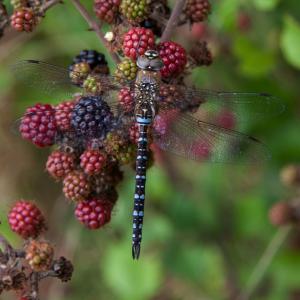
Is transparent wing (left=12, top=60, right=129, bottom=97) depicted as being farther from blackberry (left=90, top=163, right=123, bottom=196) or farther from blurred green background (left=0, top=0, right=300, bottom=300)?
blurred green background (left=0, top=0, right=300, bottom=300)

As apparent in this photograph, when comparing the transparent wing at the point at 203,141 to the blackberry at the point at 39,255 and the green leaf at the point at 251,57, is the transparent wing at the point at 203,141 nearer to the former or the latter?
the blackberry at the point at 39,255

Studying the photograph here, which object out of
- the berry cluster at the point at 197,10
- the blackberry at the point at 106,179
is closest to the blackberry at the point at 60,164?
the blackberry at the point at 106,179

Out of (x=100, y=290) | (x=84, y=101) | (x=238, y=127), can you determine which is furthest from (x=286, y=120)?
(x=84, y=101)

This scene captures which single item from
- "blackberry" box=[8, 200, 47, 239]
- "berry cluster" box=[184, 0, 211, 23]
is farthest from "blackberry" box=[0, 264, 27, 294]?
"berry cluster" box=[184, 0, 211, 23]

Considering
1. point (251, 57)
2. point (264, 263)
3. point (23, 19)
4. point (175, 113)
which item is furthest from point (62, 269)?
point (251, 57)

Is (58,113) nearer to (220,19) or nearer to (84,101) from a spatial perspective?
(84,101)

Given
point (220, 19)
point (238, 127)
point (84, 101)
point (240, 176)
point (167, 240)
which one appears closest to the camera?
point (84, 101)
